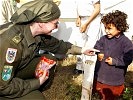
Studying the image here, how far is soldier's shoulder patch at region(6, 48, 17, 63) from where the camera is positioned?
319 centimetres

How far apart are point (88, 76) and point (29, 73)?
0.70 meters

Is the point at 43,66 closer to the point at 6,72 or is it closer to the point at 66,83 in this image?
the point at 6,72

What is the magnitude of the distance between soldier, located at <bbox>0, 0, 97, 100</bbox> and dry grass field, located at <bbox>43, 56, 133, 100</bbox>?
1.25 metres

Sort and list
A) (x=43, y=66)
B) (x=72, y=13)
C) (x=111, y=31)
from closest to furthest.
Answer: (x=43, y=66), (x=111, y=31), (x=72, y=13)

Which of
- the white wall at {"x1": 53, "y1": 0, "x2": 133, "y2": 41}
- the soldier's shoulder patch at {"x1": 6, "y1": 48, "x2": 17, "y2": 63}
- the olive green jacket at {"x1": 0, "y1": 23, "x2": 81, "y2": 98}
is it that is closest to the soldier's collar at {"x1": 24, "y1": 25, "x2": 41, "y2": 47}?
the olive green jacket at {"x1": 0, "y1": 23, "x2": 81, "y2": 98}

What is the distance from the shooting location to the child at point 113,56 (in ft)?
12.8

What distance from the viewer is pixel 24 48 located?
3.38m

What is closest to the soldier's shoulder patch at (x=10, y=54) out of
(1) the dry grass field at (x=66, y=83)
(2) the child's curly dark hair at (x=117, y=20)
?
(2) the child's curly dark hair at (x=117, y=20)

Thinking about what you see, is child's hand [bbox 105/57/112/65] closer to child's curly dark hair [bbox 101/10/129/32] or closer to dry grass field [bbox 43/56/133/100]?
child's curly dark hair [bbox 101/10/129/32]

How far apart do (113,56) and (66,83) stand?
1.50 meters

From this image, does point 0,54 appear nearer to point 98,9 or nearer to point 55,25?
point 55,25

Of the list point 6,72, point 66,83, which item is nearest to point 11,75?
point 6,72

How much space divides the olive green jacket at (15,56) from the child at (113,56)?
2.75 ft

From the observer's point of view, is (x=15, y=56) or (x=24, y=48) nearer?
(x=15, y=56)
